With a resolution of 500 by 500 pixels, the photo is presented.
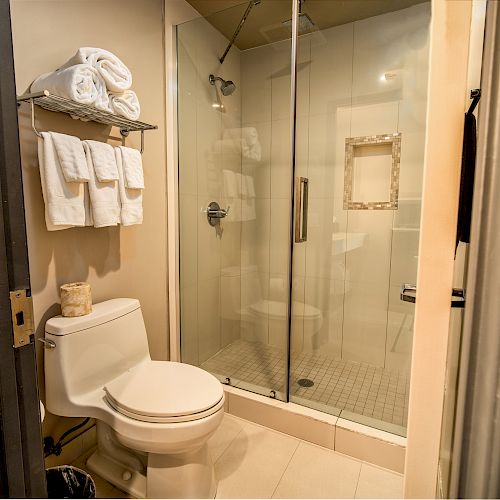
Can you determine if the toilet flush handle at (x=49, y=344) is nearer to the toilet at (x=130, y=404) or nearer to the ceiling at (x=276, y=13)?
the toilet at (x=130, y=404)

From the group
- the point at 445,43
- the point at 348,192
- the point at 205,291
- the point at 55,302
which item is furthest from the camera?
the point at 205,291

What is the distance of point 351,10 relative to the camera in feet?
6.26

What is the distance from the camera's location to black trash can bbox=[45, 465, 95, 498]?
120 cm

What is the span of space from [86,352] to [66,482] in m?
0.47

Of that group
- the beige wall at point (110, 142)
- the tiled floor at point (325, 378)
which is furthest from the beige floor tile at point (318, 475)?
the beige wall at point (110, 142)

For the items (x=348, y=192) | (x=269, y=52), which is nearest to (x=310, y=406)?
(x=348, y=192)

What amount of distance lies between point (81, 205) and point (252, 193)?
1311mm

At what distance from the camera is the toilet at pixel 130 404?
115 cm

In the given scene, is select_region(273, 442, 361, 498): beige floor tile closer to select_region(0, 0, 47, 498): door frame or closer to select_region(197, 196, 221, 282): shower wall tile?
select_region(0, 0, 47, 498): door frame

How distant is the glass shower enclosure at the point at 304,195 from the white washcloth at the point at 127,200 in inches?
19.9

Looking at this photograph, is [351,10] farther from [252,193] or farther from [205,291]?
[205,291]

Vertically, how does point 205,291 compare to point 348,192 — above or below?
below

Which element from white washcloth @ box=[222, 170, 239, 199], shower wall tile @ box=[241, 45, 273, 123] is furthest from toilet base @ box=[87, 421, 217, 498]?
shower wall tile @ box=[241, 45, 273, 123]

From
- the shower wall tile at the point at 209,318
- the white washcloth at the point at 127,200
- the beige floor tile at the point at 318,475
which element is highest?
the white washcloth at the point at 127,200
